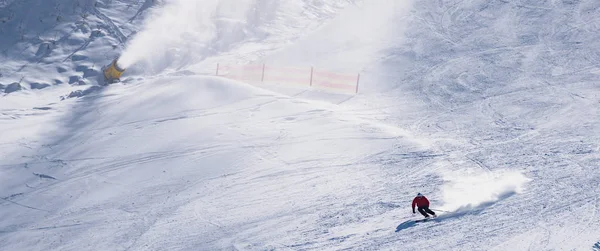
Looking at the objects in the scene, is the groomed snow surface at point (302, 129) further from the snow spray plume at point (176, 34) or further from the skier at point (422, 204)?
the skier at point (422, 204)

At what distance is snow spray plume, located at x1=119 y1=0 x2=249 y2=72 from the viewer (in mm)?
26734

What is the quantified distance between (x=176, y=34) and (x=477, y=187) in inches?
599

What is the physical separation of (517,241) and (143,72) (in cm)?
1590

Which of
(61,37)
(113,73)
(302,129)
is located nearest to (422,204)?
(302,129)

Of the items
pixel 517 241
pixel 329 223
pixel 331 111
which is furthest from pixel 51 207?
pixel 517 241

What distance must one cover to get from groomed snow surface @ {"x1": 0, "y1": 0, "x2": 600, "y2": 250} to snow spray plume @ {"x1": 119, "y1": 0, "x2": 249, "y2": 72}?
8cm

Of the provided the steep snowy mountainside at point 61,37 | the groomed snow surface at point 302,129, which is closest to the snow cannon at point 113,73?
the groomed snow surface at point 302,129

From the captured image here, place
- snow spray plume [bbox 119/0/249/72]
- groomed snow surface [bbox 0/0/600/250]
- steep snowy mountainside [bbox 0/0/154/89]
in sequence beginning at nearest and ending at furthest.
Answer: groomed snow surface [bbox 0/0/600/250] → steep snowy mountainside [bbox 0/0/154/89] → snow spray plume [bbox 119/0/249/72]

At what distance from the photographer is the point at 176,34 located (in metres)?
28.3

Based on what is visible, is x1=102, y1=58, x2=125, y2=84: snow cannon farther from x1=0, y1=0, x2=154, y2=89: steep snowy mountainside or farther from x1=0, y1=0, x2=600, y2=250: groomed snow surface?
x1=0, y1=0, x2=154, y2=89: steep snowy mountainside

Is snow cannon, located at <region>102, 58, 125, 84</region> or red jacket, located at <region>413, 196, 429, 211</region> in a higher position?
snow cannon, located at <region>102, 58, 125, 84</region>

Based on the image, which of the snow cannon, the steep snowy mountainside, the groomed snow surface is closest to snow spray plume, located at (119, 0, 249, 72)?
the groomed snow surface

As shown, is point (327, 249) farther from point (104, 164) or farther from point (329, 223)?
point (104, 164)

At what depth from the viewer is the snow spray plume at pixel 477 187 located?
16.6m
